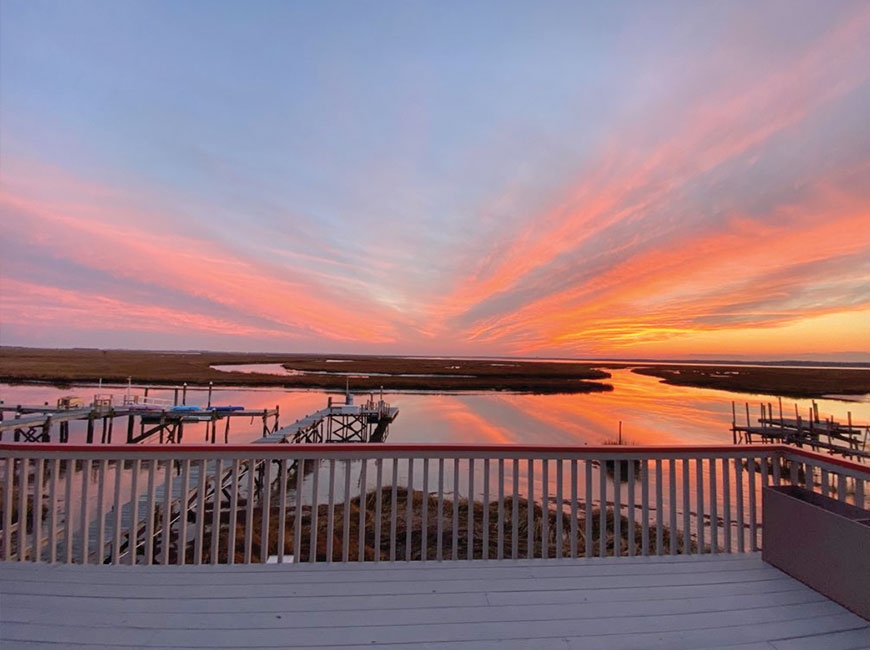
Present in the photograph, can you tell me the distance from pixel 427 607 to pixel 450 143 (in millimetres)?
9330

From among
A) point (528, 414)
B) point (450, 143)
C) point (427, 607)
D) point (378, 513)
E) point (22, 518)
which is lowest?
point (528, 414)

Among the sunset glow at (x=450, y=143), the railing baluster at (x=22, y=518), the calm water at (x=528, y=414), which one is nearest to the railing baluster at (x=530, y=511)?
the railing baluster at (x=22, y=518)

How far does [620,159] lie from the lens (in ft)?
29.2

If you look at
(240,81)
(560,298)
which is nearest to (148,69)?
(240,81)

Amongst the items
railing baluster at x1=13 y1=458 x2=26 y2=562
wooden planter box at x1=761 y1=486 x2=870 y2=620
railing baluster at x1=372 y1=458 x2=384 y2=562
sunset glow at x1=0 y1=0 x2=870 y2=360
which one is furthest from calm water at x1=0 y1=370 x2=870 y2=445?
railing baluster at x1=13 y1=458 x2=26 y2=562

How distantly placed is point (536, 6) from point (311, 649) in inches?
330

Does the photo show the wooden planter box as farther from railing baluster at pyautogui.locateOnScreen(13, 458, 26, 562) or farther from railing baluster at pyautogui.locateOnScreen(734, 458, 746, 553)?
railing baluster at pyautogui.locateOnScreen(13, 458, 26, 562)

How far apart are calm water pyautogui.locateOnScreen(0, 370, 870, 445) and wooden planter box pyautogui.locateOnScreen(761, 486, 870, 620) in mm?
13558

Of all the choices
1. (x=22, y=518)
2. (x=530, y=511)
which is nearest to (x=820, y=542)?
(x=530, y=511)

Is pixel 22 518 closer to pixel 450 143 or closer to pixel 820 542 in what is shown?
pixel 820 542

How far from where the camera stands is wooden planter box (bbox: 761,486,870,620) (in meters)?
2.38

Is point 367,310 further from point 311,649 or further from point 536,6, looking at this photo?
point 311,649

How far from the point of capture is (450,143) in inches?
376

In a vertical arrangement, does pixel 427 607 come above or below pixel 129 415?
above
